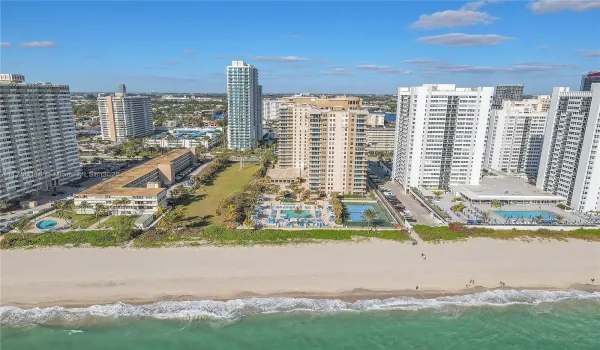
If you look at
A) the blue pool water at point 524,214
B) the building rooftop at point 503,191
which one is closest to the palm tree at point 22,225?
the building rooftop at point 503,191

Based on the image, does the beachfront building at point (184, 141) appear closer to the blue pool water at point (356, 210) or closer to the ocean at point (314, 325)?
the blue pool water at point (356, 210)

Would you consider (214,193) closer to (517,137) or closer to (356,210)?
(356,210)

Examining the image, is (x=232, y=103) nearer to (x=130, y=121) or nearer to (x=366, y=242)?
(x=130, y=121)

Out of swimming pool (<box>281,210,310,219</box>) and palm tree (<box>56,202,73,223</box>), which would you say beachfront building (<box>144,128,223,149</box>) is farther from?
swimming pool (<box>281,210,310,219</box>)

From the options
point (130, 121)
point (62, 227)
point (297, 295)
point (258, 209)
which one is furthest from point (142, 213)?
point (130, 121)

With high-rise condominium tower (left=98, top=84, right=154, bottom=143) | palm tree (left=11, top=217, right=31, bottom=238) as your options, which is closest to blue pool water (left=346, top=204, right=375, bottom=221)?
palm tree (left=11, top=217, right=31, bottom=238)
